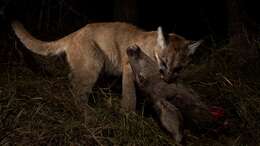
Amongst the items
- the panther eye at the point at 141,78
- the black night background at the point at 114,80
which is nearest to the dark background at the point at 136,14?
the black night background at the point at 114,80

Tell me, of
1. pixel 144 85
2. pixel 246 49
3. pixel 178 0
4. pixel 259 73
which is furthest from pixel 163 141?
pixel 178 0

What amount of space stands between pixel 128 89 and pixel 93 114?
3.22 ft

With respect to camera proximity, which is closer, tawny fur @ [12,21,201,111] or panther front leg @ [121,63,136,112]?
panther front leg @ [121,63,136,112]

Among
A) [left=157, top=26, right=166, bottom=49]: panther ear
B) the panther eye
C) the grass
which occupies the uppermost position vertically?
[left=157, top=26, right=166, bottom=49]: panther ear

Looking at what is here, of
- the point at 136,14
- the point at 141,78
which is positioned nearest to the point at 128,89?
the point at 141,78

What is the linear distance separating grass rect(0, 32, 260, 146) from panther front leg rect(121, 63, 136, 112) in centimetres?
10

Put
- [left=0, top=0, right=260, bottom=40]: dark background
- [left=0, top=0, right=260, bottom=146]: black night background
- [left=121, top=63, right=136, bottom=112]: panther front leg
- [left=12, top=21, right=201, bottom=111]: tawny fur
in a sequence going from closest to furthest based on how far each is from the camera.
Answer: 1. [left=0, top=0, right=260, bottom=146]: black night background
2. [left=121, top=63, right=136, bottom=112]: panther front leg
3. [left=12, top=21, right=201, bottom=111]: tawny fur
4. [left=0, top=0, right=260, bottom=40]: dark background

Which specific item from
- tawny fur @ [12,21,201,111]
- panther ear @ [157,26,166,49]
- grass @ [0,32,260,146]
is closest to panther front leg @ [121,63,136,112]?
tawny fur @ [12,21,201,111]

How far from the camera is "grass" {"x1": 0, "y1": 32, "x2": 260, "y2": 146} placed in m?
5.07

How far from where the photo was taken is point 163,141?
516 cm

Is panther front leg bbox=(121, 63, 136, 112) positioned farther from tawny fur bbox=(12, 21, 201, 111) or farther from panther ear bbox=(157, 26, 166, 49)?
panther ear bbox=(157, 26, 166, 49)

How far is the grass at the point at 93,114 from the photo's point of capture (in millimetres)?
5066

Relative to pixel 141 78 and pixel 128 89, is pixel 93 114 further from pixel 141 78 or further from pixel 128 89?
pixel 128 89

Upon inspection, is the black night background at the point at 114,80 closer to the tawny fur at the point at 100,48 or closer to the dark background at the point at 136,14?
the dark background at the point at 136,14
